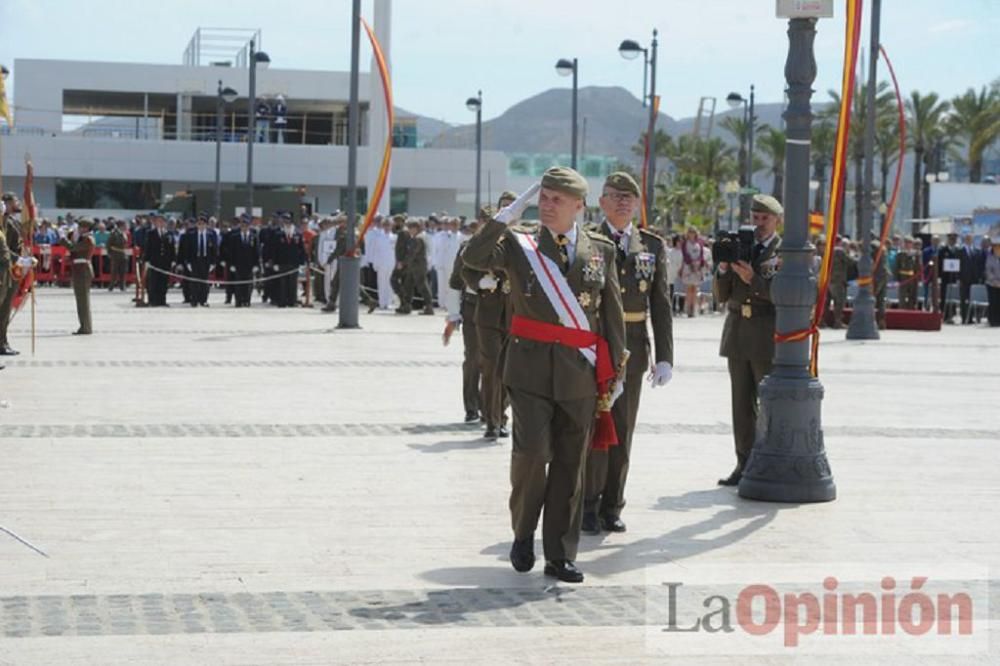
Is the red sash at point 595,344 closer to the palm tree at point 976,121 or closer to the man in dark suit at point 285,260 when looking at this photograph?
the man in dark suit at point 285,260

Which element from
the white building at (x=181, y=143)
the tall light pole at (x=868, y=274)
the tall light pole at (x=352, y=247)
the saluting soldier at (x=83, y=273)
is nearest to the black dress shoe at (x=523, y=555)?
the saluting soldier at (x=83, y=273)

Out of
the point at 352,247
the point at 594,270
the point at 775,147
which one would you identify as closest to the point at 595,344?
the point at 594,270

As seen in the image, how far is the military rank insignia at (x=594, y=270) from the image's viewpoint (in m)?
8.15

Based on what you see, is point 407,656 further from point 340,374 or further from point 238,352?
point 238,352

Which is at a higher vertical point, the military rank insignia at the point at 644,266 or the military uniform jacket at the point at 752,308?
the military rank insignia at the point at 644,266

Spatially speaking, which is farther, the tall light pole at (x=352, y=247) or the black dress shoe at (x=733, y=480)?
the tall light pole at (x=352, y=247)

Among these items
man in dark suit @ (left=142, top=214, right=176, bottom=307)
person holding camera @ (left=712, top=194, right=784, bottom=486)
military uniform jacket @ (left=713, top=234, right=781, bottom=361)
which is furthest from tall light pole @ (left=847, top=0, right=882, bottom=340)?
military uniform jacket @ (left=713, top=234, right=781, bottom=361)

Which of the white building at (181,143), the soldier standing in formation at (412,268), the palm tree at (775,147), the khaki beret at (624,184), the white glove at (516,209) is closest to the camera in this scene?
the white glove at (516,209)

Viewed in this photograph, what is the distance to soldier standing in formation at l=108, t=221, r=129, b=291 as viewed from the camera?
39.6 metres

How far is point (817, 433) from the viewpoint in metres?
10.6

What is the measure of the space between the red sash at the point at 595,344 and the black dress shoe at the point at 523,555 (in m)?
0.63

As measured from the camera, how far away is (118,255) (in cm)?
4031

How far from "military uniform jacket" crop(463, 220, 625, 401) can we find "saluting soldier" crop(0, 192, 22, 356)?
11920 mm

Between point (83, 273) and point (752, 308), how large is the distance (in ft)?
46.3
